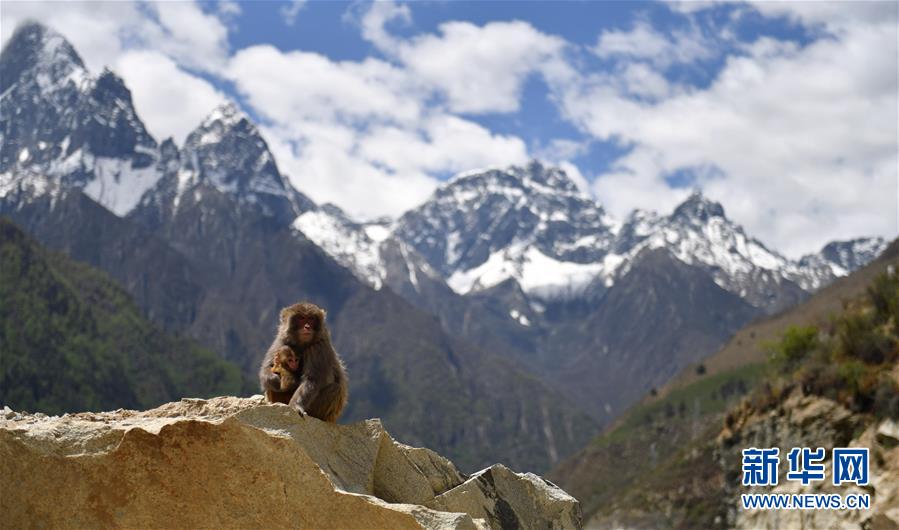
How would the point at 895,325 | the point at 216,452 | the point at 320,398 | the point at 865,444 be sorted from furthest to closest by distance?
1. the point at 895,325
2. the point at 865,444
3. the point at 320,398
4. the point at 216,452

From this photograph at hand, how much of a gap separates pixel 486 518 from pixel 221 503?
4.32m

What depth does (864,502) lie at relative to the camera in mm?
37844

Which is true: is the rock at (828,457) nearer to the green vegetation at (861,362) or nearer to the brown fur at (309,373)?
the green vegetation at (861,362)

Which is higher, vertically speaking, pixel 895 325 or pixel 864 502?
pixel 895 325

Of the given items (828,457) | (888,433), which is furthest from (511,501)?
(828,457)

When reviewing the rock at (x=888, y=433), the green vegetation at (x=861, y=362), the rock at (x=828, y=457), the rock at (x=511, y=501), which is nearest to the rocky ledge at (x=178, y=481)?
the rock at (x=511, y=501)

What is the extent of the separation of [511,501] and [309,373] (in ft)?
13.7

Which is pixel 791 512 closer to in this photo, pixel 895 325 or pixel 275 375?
pixel 895 325

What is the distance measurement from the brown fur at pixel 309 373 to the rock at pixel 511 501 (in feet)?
7.11

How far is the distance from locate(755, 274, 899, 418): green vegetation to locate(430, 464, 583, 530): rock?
94.0 ft

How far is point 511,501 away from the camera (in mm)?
16266

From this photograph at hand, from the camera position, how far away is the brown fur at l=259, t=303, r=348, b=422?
45.8ft

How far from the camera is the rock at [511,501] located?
595 inches

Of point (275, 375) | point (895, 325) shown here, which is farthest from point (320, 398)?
point (895, 325)
